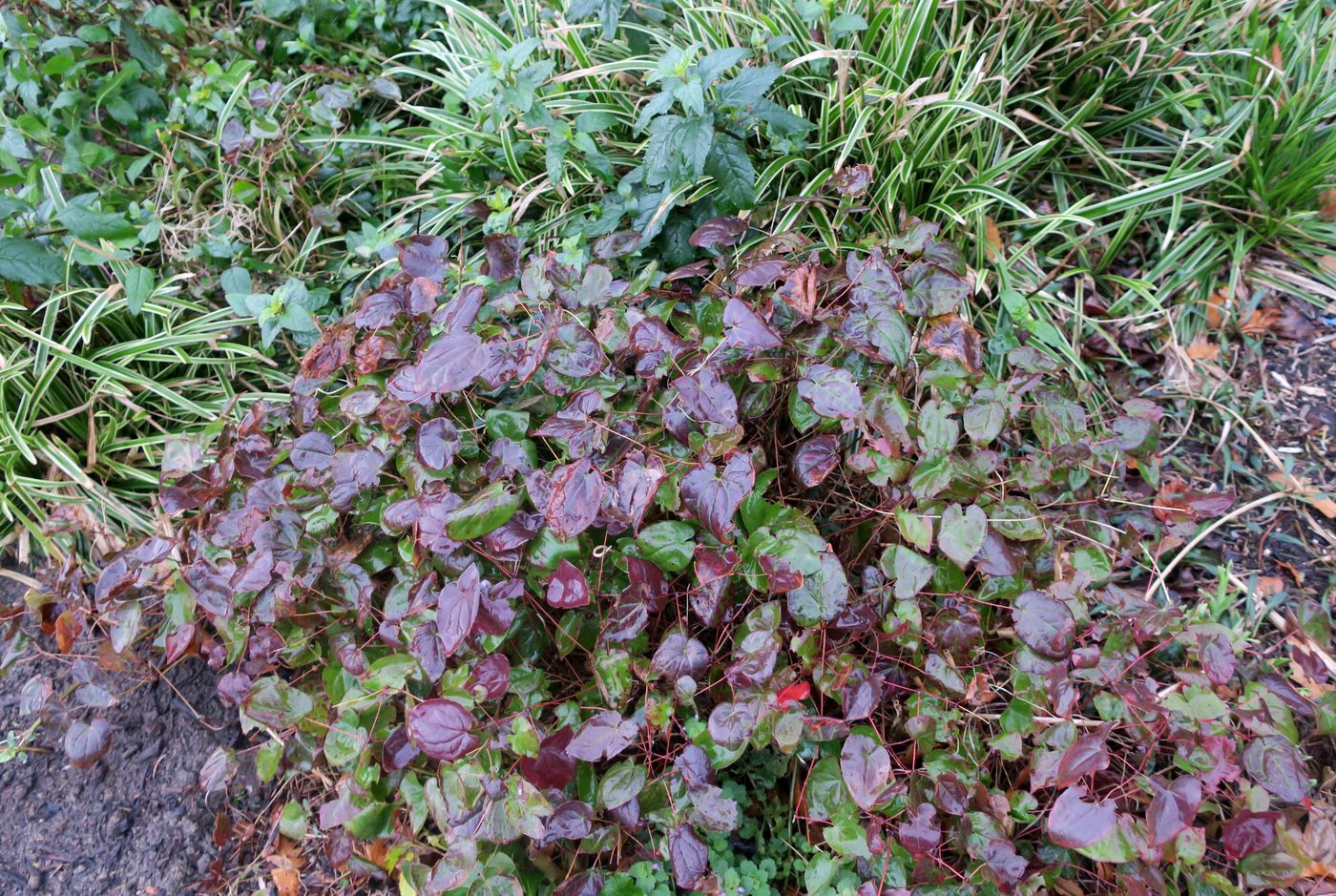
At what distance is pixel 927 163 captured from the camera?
229 centimetres

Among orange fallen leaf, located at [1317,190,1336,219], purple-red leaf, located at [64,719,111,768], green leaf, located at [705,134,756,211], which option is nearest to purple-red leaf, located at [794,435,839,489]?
green leaf, located at [705,134,756,211]

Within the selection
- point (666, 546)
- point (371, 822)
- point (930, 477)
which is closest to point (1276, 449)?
point (930, 477)

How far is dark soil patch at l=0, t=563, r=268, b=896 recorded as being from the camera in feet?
5.82

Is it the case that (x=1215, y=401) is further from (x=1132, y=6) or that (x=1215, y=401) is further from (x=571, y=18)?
(x=571, y=18)

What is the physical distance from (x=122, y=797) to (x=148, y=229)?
4.77 ft

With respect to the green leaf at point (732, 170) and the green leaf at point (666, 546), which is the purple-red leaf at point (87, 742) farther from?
the green leaf at point (732, 170)

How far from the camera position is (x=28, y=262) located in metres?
2.20

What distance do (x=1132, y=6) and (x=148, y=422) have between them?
10.2 ft

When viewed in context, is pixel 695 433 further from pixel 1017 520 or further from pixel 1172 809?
pixel 1172 809

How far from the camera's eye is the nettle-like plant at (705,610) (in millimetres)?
1397

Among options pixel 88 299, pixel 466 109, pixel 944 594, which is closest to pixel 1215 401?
pixel 944 594

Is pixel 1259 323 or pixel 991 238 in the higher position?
pixel 991 238

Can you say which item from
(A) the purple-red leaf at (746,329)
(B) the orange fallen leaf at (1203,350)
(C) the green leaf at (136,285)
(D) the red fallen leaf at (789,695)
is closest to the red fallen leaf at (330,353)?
(C) the green leaf at (136,285)

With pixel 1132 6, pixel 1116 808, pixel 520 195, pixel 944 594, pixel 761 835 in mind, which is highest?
pixel 1132 6
